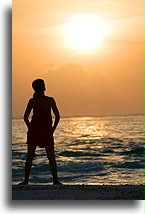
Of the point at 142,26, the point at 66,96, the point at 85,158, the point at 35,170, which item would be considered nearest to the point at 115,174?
the point at 35,170

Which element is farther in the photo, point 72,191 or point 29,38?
point 29,38

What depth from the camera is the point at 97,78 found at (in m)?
5.88

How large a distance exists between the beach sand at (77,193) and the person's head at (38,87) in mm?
1026

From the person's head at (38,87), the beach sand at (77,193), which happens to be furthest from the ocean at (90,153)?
the beach sand at (77,193)

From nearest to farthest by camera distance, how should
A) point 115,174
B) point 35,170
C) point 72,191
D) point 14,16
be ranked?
point 72,191 → point 14,16 → point 35,170 → point 115,174

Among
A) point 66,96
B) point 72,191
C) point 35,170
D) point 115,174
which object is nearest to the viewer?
point 72,191

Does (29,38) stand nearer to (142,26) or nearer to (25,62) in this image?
(25,62)

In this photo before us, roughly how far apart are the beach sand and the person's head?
1.03m

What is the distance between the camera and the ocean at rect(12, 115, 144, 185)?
24.2 ft

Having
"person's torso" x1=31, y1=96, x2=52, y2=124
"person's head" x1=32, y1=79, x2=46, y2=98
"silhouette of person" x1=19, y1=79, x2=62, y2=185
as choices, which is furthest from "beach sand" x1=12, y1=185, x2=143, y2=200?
"person's head" x1=32, y1=79, x2=46, y2=98

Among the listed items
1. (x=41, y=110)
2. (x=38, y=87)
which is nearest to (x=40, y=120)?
(x=41, y=110)

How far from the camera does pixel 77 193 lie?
4801 millimetres

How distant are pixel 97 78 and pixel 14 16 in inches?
54.3

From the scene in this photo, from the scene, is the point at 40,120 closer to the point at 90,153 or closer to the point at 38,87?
the point at 38,87
